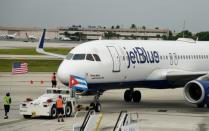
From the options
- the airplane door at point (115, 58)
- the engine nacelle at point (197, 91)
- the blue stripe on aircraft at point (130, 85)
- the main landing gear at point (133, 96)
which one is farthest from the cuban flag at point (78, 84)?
the main landing gear at point (133, 96)

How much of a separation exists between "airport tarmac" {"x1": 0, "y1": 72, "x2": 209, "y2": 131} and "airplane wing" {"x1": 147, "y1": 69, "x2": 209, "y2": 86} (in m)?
1.61

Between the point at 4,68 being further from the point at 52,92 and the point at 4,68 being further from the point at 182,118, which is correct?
Result: the point at 182,118

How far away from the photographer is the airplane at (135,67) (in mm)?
27766

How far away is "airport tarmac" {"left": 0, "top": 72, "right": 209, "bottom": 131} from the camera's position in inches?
932

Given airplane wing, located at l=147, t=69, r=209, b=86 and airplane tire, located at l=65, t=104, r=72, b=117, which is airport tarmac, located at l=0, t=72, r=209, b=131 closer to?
airplane tire, located at l=65, t=104, r=72, b=117

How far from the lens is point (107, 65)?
28.3 metres

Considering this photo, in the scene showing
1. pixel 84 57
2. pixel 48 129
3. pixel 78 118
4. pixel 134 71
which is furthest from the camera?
pixel 134 71

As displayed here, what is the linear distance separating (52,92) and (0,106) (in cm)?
381

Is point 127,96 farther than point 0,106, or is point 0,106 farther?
point 127,96

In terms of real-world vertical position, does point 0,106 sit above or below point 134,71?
below

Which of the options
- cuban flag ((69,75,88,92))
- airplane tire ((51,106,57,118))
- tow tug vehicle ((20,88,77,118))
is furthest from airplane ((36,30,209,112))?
airplane tire ((51,106,57,118))

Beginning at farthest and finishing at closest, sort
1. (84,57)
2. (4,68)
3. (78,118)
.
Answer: (4,68) < (84,57) < (78,118)

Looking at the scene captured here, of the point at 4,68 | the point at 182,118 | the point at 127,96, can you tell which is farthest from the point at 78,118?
the point at 4,68

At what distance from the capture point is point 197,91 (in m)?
29.5
